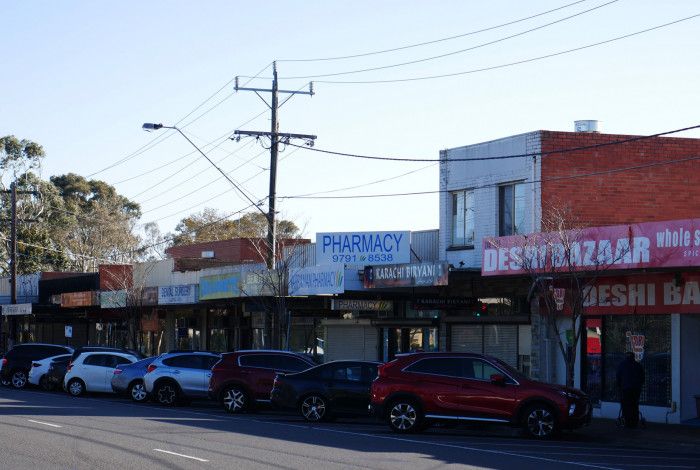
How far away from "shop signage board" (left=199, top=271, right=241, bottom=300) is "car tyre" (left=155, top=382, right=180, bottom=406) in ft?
26.6

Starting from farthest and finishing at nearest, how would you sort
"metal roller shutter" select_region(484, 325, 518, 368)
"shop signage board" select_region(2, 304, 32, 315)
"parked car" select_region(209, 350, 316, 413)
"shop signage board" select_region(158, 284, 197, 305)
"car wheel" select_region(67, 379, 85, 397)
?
"shop signage board" select_region(2, 304, 32, 315) → "shop signage board" select_region(158, 284, 197, 305) → "car wheel" select_region(67, 379, 85, 397) → "metal roller shutter" select_region(484, 325, 518, 368) → "parked car" select_region(209, 350, 316, 413)

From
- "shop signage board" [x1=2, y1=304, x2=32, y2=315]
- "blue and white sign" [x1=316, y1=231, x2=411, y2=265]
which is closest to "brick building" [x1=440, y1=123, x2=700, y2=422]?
"blue and white sign" [x1=316, y1=231, x2=411, y2=265]

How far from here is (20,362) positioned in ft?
127

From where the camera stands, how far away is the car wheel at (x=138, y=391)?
1254 inches

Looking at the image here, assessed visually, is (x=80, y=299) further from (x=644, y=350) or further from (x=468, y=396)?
(x=468, y=396)

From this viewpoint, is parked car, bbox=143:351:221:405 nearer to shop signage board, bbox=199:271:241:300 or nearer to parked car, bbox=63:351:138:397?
parked car, bbox=63:351:138:397

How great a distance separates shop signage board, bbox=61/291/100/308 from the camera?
5197cm

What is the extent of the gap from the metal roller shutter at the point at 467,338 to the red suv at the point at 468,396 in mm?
9897

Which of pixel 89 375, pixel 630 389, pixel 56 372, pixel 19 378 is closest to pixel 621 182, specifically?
pixel 630 389

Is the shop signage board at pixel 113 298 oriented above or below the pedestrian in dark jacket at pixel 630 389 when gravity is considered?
above

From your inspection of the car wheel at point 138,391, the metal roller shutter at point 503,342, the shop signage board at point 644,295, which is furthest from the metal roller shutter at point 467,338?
the car wheel at point 138,391

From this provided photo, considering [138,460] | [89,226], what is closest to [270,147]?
[138,460]

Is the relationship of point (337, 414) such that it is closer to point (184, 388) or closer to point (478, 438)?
point (478, 438)

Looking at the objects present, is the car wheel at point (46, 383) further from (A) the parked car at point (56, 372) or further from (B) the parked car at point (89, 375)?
(B) the parked car at point (89, 375)
